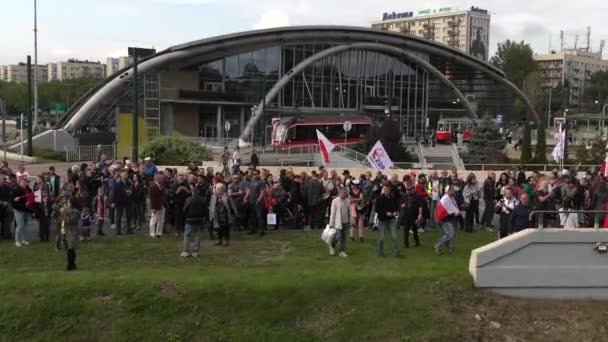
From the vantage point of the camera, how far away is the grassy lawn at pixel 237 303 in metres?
9.54

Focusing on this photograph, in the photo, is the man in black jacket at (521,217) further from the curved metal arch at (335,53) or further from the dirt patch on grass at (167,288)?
the curved metal arch at (335,53)

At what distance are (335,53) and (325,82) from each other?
126 inches

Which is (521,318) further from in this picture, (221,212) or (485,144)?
(485,144)

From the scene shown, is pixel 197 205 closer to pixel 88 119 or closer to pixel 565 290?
pixel 565 290

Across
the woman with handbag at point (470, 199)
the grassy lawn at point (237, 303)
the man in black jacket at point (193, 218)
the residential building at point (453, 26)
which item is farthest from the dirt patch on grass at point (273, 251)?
the residential building at point (453, 26)

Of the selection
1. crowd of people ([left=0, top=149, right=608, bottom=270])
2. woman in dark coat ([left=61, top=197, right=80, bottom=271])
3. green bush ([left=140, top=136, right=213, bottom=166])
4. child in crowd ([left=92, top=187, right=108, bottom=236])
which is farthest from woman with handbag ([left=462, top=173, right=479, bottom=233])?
green bush ([left=140, top=136, right=213, bottom=166])

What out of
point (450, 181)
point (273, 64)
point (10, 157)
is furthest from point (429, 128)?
point (450, 181)

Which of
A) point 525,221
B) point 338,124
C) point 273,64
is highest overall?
point 273,64

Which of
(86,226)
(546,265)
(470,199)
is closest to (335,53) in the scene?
(470,199)

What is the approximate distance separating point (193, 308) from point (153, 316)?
0.60m

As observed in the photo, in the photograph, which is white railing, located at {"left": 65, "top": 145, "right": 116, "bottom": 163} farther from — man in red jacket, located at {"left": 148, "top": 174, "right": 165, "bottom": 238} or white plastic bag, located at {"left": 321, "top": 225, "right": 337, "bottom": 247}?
white plastic bag, located at {"left": 321, "top": 225, "right": 337, "bottom": 247}

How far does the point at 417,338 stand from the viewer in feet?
31.2

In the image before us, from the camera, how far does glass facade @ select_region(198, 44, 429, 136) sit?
61531mm

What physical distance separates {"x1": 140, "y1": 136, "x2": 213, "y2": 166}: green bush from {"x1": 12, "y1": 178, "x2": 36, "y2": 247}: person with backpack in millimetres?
17389
